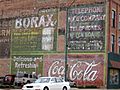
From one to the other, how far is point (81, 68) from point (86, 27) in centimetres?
555

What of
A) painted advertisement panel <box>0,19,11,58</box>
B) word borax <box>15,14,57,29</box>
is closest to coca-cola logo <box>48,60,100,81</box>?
word borax <box>15,14,57,29</box>

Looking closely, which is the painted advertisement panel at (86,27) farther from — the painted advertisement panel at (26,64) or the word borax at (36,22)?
the painted advertisement panel at (26,64)

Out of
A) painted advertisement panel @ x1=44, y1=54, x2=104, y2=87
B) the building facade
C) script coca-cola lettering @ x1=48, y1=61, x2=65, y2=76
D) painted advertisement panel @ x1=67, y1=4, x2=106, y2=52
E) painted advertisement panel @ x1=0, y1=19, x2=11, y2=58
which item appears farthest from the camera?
painted advertisement panel @ x1=0, y1=19, x2=11, y2=58

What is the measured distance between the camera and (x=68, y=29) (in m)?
53.6

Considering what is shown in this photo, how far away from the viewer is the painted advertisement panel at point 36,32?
55.0 meters

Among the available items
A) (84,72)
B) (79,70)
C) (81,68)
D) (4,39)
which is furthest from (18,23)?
(84,72)

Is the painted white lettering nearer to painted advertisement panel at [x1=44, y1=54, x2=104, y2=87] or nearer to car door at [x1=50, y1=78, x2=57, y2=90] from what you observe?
painted advertisement panel at [x1=44, y1=54, x2=104, y2=87]

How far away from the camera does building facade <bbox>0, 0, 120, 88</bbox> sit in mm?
50750

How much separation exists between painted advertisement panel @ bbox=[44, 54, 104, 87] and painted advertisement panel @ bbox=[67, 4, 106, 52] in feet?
4.07

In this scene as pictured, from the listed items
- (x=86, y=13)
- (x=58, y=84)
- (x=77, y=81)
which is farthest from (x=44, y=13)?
(x=58, y=84)

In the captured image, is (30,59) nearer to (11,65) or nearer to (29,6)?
(11,65)

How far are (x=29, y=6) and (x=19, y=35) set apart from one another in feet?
15.1

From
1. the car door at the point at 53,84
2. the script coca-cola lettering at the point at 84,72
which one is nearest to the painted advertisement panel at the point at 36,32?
the script coca-cola lettering at the point at 84,72

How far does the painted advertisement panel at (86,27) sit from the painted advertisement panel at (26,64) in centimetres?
553
